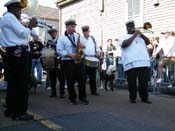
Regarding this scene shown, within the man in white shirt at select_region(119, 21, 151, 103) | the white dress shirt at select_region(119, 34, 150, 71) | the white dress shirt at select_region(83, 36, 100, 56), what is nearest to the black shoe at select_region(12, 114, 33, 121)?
the man in white shirt at select_region(119, 21, 151, 103)

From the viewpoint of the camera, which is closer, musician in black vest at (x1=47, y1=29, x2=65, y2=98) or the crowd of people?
the crowd of people

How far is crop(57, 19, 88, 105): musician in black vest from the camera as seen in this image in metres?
9.21

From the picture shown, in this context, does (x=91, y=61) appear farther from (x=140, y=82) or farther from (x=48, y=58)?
(x=140, y=82)

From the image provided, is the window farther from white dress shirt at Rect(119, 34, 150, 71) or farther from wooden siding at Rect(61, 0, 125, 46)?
white dress shirt at Rect(119, 34, 150, 71)

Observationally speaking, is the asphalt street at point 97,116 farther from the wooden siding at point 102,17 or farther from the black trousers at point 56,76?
the wooden siding at point 102,17

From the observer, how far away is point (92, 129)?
6277 millimetres

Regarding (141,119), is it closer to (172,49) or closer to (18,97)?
(18,97)

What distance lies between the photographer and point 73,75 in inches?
365

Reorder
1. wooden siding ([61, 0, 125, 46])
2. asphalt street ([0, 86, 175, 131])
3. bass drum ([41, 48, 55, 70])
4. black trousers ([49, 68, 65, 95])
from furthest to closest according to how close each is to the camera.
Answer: wooden siding ([61, 0, 125, 46]), black trousers ([49, 68, 65, 95]), bass drum ([41, 48, 55, 70]), asphalt street ([0, 86, 175, 131])

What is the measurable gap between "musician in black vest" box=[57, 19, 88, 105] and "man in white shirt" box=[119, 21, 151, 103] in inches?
42.0

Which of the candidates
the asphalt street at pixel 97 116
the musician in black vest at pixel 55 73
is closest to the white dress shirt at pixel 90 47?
the musician in black vest at pixel 55 73

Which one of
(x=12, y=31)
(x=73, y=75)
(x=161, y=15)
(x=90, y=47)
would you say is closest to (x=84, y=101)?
(x=73, y=75)

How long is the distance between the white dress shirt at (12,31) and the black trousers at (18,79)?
0.53 ft

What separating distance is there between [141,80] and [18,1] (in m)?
3.83
